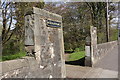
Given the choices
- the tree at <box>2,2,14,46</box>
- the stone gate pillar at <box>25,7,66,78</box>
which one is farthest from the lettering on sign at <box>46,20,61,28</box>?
the tree at <box>2,2,14,46</box>

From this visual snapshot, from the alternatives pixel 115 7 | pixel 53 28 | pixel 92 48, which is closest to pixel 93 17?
pixel 115 7

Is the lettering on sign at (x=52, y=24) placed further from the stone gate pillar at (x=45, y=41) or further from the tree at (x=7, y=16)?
the tree at (x=7, y=16)

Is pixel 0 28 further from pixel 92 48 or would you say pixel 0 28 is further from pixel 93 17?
pixel 93 17

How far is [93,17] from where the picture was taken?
15180 millimetres

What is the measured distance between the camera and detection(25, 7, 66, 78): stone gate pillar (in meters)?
2.80

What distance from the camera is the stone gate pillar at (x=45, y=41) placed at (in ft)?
9.18

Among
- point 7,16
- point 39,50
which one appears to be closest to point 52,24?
point 39,50

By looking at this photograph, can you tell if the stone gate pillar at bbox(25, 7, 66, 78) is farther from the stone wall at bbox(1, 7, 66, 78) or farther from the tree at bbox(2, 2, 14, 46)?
the tree at bbox(2, 2, 14, 46)

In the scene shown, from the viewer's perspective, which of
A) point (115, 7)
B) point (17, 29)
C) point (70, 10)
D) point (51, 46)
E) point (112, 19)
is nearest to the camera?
point (51, 46)

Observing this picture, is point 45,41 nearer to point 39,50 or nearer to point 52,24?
point 39,50

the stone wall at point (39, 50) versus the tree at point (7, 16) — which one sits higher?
the tree at point (7, 16)

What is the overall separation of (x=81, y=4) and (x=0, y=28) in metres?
12.5

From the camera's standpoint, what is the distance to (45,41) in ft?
10.4

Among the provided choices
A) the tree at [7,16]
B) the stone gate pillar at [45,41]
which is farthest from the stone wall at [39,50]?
the tree at [7,16]
